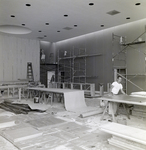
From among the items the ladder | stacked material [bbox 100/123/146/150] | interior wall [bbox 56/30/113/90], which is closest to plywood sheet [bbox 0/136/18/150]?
stacked material [bbox 100/123/146/150]

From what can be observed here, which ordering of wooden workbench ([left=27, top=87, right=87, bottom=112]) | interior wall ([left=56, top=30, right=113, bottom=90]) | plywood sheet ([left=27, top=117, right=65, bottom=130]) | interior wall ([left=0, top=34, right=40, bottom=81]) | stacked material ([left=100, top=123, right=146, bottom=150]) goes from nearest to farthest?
stacked material ([left=100, top=123, right=146, bottom=150]) → plywood sheet ([left=27, top=117, right=65, bottom=130]) → wooden workbench ([left=27, top=87, right=87, bottom=112]) → interior wall ([left=56, top=30, right=113, bottom=90]) → interior wall ([left=0, top=34, right=40, bottom=81])

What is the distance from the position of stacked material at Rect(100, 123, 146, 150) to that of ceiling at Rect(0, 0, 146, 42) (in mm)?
4031

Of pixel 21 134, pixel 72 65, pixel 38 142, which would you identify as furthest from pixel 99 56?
pixel 38 142

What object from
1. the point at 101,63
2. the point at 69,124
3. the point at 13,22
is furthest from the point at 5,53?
the point at 69,124

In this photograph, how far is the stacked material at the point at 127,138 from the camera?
2254mm

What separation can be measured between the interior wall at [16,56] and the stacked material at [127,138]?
27.4ft

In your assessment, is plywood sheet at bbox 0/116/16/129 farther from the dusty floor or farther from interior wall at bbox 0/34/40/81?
interior wall at bbox 0/34/40/81

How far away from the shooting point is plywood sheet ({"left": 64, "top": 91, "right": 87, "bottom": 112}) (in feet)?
17.6

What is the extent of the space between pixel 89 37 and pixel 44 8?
460 cm

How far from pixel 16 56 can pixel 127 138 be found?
9.02 m

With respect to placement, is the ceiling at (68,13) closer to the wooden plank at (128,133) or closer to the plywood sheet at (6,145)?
the wooden plank at (128,133)

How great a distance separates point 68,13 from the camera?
6.02m

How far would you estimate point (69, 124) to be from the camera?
376cm

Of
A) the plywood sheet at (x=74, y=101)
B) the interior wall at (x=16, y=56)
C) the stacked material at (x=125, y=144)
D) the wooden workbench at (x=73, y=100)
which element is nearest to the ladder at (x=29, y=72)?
the interior wall at (x=16, y=56)
